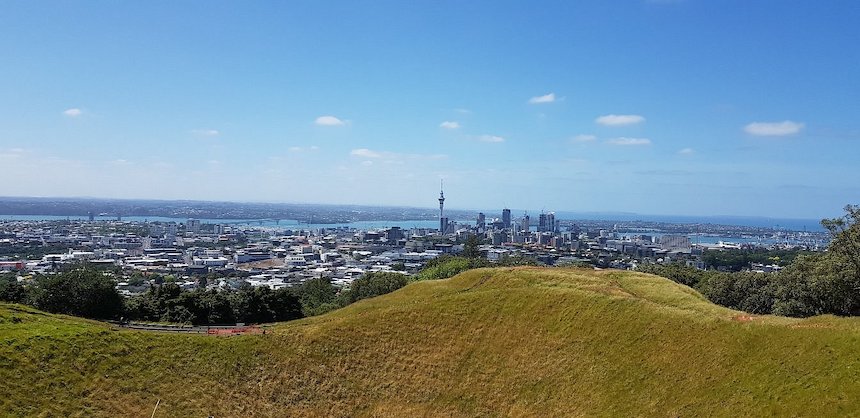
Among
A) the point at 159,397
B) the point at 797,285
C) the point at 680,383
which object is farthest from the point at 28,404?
the point at 797,285

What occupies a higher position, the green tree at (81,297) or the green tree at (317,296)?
the green tree at (81,297)

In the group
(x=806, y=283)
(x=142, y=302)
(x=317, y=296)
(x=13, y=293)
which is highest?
(x=806, y=283)

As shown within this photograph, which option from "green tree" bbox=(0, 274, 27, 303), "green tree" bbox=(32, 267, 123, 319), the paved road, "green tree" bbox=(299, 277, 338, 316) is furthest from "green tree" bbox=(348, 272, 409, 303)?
"green tree" bbox=(0, 274, 27, 303)

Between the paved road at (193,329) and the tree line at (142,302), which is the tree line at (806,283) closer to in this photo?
the paved road at (193,329)

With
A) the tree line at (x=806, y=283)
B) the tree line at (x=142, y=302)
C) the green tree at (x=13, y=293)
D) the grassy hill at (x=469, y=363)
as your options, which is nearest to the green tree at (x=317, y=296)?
the tree line at (x=142, y=302)

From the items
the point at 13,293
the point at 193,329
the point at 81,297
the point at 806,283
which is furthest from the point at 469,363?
the point at 13,293

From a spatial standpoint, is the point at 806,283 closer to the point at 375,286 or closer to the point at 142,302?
the point at 375,286

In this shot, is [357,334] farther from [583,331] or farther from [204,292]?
[204,292]

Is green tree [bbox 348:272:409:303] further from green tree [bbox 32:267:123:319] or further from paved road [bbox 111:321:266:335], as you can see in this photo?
paved road [bbox 111:321:266:335]
